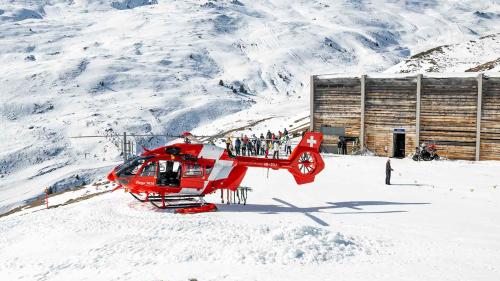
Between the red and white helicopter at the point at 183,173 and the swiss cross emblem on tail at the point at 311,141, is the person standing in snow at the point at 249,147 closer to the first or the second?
the swiss cross emblem on tail at the point at 311,141

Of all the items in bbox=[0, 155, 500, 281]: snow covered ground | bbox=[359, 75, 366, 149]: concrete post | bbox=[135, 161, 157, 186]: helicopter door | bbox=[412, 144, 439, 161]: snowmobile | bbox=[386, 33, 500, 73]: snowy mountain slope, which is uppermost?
bbox=[386, 33, 500, 73]: snowy mountain slope

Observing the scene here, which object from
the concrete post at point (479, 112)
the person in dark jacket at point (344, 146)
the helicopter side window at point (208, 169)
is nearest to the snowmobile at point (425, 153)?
the concrete post at point (479, 112)

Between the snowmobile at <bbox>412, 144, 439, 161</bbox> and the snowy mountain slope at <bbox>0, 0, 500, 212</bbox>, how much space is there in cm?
3239

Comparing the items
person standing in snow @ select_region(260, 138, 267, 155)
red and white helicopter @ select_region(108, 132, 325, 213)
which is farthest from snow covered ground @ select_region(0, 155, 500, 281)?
person standing in snow @ select_region(260, 138, 267, 155)

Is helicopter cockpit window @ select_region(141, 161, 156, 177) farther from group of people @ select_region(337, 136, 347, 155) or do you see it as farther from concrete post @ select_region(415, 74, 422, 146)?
concrete post @ select_region(415, 74, 422, 146)

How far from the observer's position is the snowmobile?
31.5 m

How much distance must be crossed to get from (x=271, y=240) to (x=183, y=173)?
20.2 feet

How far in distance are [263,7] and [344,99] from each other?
150m

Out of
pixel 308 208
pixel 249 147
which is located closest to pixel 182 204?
pixel 308 208

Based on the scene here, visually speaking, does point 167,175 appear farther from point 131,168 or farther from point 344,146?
point 344,146

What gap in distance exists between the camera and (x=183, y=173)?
1858cm

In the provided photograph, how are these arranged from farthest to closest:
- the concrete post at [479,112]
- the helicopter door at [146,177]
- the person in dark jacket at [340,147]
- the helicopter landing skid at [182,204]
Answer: the person in dark jacket at [340,147], the concrete post at [479,112], the helicopter door at [146,177], the helicopter landing skid at [182,204]

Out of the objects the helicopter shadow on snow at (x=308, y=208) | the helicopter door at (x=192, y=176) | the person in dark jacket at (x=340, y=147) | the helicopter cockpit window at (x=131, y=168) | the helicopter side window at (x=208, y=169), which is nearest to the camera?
Result: the helicopter shadow on snow at (x=308, y=208)

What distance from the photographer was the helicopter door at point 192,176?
18594 mm
